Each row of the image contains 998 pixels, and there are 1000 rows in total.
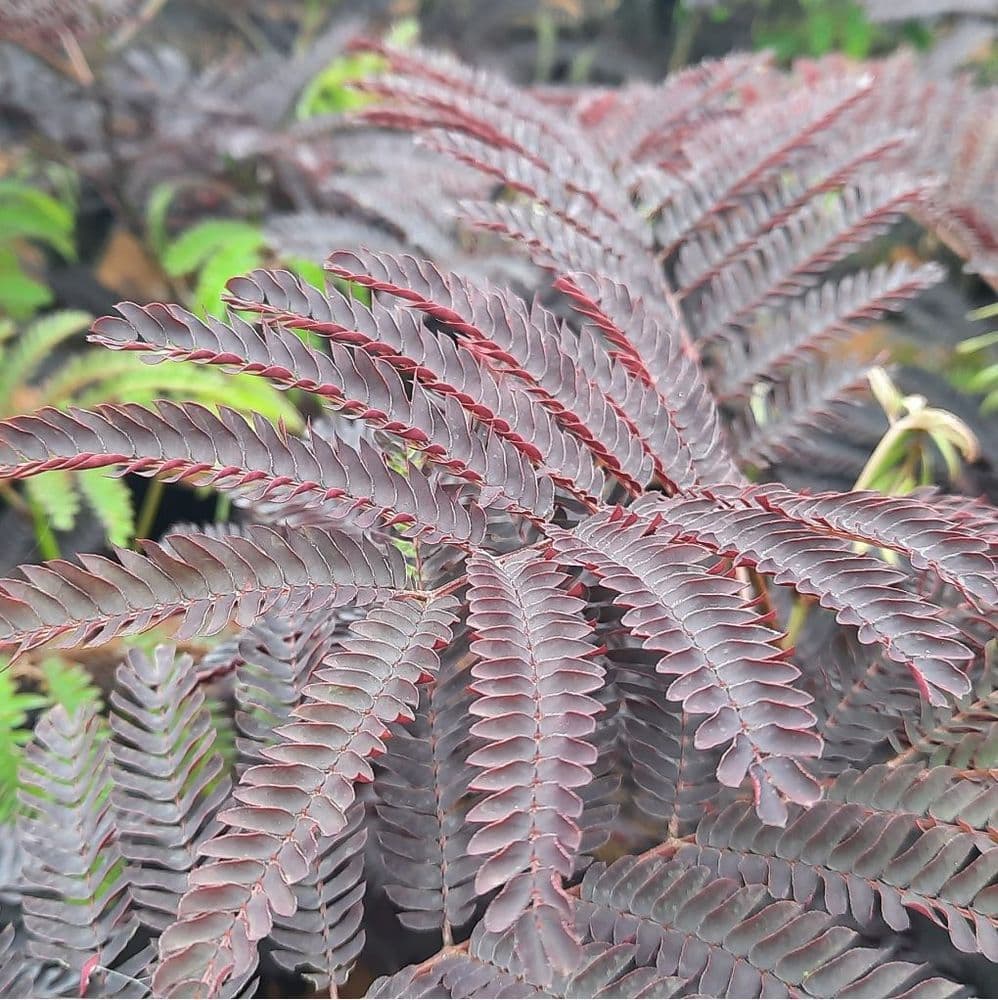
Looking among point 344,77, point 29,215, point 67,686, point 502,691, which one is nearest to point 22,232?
point 29,215

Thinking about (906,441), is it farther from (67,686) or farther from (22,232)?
(22,232)

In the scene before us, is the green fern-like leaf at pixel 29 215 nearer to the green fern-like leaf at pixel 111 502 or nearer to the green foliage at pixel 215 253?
the green foliage at pixel 215 253

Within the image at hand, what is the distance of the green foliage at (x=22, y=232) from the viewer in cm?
160

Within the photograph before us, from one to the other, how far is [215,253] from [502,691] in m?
1.36

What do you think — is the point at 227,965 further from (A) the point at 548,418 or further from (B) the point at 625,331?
(B) the point at 625,331

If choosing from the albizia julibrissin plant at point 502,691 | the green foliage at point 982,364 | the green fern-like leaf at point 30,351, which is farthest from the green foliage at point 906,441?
the green fern-like leaf at point 30,351

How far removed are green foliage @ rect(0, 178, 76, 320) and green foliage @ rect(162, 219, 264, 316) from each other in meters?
0.28

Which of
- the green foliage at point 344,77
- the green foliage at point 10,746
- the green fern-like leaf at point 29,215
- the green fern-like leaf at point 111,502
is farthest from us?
the green foliage at point 344,77

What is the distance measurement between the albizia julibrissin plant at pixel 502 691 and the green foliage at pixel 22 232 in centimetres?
112

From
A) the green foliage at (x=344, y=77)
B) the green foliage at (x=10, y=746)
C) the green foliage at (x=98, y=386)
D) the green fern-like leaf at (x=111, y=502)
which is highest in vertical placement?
the green foliage at (x=344, y=77)

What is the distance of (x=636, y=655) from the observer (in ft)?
2.36

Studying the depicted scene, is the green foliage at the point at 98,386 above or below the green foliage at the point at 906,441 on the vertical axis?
below

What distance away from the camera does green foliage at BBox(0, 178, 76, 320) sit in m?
1.60

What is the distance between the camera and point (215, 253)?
162cm
